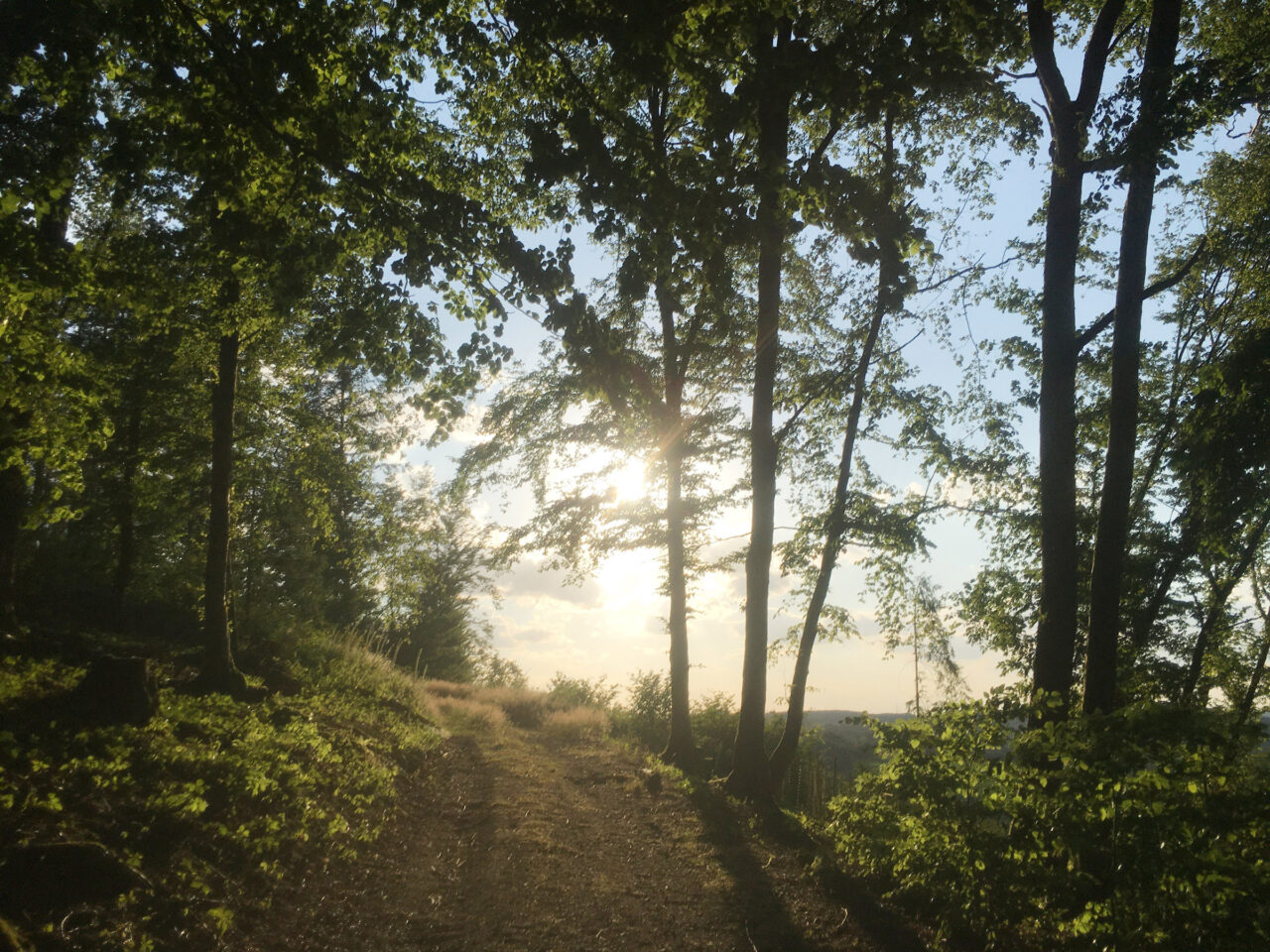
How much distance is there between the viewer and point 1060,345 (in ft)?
30.0

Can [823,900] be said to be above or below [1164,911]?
below

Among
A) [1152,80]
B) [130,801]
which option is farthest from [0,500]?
[1152,80]

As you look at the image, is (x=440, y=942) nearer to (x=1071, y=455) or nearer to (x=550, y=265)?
(x=550, y=265)

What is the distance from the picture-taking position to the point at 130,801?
605 centimetres

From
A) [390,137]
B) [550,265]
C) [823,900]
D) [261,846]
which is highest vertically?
[390,137]

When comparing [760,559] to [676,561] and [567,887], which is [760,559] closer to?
[676,561]

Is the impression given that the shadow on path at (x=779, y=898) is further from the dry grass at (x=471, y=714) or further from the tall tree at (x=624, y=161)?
the dry grass at (x=471, y=714)

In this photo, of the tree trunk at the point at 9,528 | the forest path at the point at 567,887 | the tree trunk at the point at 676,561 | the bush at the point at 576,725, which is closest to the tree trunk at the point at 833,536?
the tree trunk at the point at 676,561

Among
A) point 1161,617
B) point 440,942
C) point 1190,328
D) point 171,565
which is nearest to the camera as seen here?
point 440,942

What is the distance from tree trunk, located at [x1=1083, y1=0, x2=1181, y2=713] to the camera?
8703mm

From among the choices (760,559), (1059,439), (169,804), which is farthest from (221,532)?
(1059,439)

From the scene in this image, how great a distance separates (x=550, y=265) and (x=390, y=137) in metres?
2.24

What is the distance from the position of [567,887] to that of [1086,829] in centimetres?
476

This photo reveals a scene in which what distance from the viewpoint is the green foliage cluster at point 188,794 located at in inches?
204
